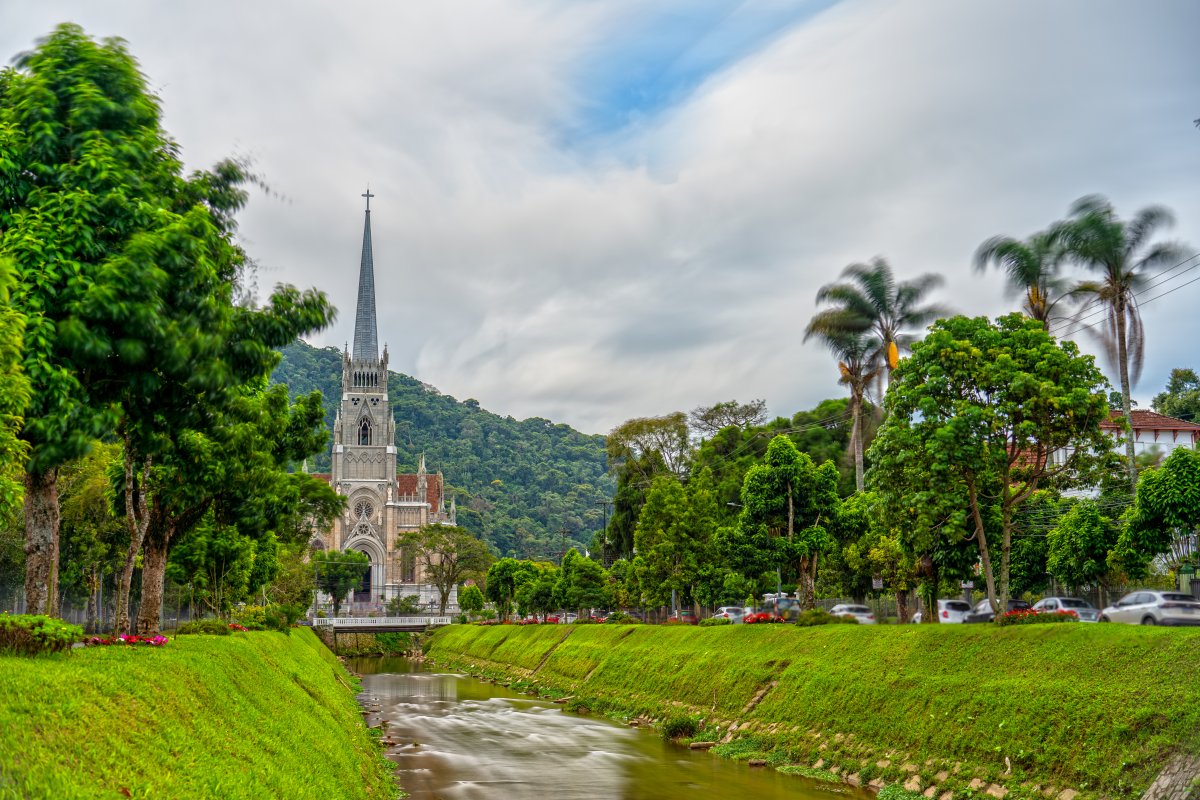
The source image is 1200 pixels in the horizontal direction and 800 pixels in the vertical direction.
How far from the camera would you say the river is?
24.0 metres

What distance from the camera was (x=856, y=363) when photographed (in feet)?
170

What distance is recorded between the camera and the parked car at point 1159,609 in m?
26.7

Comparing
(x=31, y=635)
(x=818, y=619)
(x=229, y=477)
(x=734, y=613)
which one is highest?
(x=229, y=477)

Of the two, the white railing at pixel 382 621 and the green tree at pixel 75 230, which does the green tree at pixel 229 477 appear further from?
the white railing at pixel 382 621

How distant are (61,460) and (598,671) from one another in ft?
125

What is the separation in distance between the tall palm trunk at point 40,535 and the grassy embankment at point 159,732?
123cm

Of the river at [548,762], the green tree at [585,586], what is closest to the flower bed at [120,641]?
the river at [548,762]

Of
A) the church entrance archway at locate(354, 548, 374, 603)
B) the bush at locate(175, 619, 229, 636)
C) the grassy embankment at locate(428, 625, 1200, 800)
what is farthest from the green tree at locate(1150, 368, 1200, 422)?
the church entrance archway at locate(354, 548, 374, 603)

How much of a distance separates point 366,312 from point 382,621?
210ft

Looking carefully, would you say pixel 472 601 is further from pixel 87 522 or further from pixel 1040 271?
pixel 1040 271

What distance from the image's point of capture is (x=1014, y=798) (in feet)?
60.4

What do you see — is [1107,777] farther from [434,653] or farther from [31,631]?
[434,653]

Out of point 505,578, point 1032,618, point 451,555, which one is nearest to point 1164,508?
point 1032,618

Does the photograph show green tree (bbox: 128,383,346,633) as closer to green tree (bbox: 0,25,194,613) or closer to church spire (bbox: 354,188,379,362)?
green tree (bbox: 0,25,194,613)
